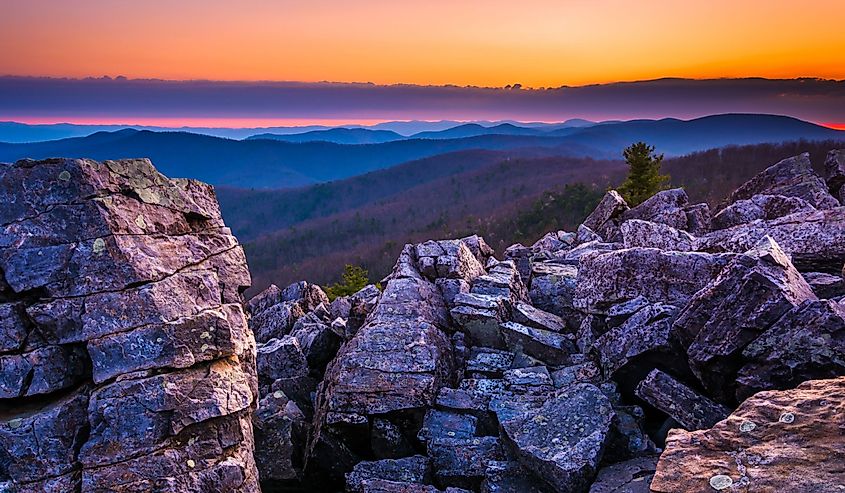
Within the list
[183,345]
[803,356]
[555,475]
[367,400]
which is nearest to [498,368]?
[367,400]

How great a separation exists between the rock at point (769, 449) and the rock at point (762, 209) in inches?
564

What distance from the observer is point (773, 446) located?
6.26m

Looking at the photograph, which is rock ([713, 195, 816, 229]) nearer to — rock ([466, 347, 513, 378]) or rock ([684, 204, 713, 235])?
rock ([684, 204, 713, 235])

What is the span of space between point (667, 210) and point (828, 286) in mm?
12917

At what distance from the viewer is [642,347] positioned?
37.2 feet

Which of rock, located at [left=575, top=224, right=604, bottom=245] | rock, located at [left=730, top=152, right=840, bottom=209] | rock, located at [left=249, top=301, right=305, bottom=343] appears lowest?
rock, located at [left=249, top=301, right=305, bottom=343]

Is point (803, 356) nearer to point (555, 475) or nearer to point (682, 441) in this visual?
point (682, 441)

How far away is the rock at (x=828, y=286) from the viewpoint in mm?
12141

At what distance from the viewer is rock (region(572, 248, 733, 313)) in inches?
517

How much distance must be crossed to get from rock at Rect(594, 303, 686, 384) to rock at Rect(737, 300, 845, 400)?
56.2 inches

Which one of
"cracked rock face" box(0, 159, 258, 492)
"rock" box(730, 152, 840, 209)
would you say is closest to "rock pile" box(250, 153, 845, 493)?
"cracked rock face" box(0, 159, 258, 492)

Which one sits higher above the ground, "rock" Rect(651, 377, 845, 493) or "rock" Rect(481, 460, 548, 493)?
"rock" Rect(651, 377, 845, 493)

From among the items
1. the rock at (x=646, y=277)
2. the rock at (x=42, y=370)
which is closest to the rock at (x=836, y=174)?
the rock at (x=646, y=277)

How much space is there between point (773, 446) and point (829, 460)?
60 centimetres
